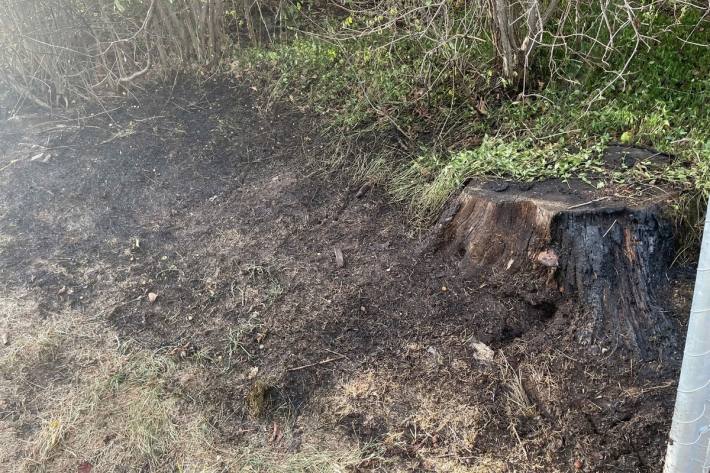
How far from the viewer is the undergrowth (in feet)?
10.3

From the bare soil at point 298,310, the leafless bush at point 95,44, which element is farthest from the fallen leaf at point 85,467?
the leafless bush at point 95,44

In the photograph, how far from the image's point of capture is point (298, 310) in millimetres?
3057

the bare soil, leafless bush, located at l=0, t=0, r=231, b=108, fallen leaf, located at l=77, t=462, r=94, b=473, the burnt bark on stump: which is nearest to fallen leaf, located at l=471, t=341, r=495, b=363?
the bare soil

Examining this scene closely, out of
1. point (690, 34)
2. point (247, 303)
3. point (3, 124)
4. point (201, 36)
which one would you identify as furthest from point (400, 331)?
point (3, 124)

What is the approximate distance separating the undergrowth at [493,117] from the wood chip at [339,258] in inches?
21.5

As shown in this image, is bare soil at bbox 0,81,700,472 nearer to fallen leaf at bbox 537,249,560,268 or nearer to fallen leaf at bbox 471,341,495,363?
fallen leaf at bbox 471,341,495,363

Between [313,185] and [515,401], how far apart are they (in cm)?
210

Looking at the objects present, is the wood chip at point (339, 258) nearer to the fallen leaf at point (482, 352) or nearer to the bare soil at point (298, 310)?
the bare soil at point (298, 310)

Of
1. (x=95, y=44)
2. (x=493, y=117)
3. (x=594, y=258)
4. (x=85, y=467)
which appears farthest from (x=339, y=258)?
(x=95, y=44)

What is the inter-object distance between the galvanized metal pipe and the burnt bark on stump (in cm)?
80

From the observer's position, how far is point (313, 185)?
13.0 feet

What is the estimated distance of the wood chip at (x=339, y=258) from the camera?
3.29 metres

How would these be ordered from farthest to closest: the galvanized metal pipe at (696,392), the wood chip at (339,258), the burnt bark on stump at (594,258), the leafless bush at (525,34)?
the leafless bush at (525,34) < the wood chip at (339,258) < the burnt bark on stump at (594,258) < the galvanized metal pipe at (696,392)

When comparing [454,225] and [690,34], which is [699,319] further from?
[690,34]
